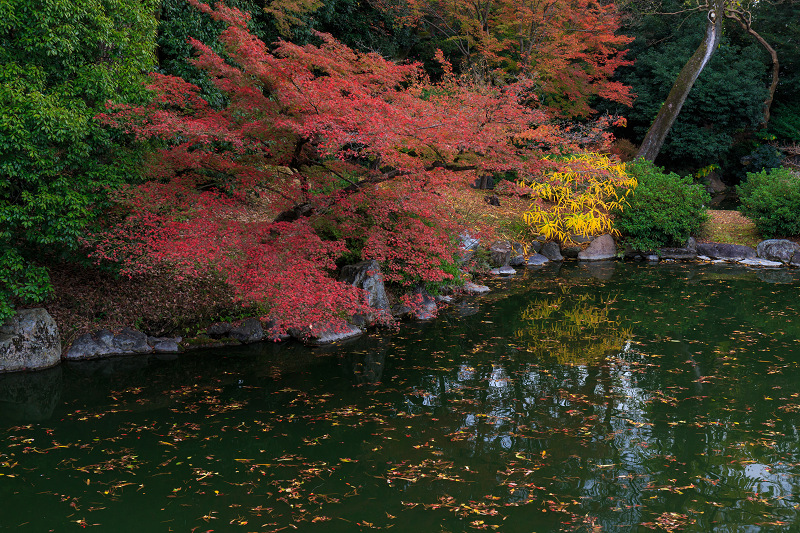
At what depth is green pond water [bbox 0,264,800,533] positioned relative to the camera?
4.02 m

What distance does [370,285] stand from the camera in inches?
326

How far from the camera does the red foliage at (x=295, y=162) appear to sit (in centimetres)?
595

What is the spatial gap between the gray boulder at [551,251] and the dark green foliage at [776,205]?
4.47m

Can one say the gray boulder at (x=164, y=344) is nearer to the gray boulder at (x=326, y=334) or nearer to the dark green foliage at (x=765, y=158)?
the gray boulder at (x=326, y=334)

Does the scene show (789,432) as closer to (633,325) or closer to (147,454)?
(633,325)

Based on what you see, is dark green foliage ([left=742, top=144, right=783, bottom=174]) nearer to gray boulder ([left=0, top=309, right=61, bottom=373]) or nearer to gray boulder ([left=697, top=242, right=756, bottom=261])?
gray boulder ([left=697, top=242, right=756, bottom=261])

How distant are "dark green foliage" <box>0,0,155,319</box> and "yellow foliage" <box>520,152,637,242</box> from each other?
355 inches

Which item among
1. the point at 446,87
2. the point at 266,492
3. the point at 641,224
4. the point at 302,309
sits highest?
the point at 446,87

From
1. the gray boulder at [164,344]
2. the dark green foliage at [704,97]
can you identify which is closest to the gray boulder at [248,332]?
the gray boulder at [164,344]

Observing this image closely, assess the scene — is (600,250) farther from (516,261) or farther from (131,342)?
(131,342)

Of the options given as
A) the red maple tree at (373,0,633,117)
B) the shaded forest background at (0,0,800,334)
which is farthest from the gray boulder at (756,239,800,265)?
the red maple tree at (373,0,633,117)

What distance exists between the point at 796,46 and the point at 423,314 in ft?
54.1

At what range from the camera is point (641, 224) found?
530 inches

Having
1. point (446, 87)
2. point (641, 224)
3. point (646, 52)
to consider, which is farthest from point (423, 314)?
point (646, 52)
